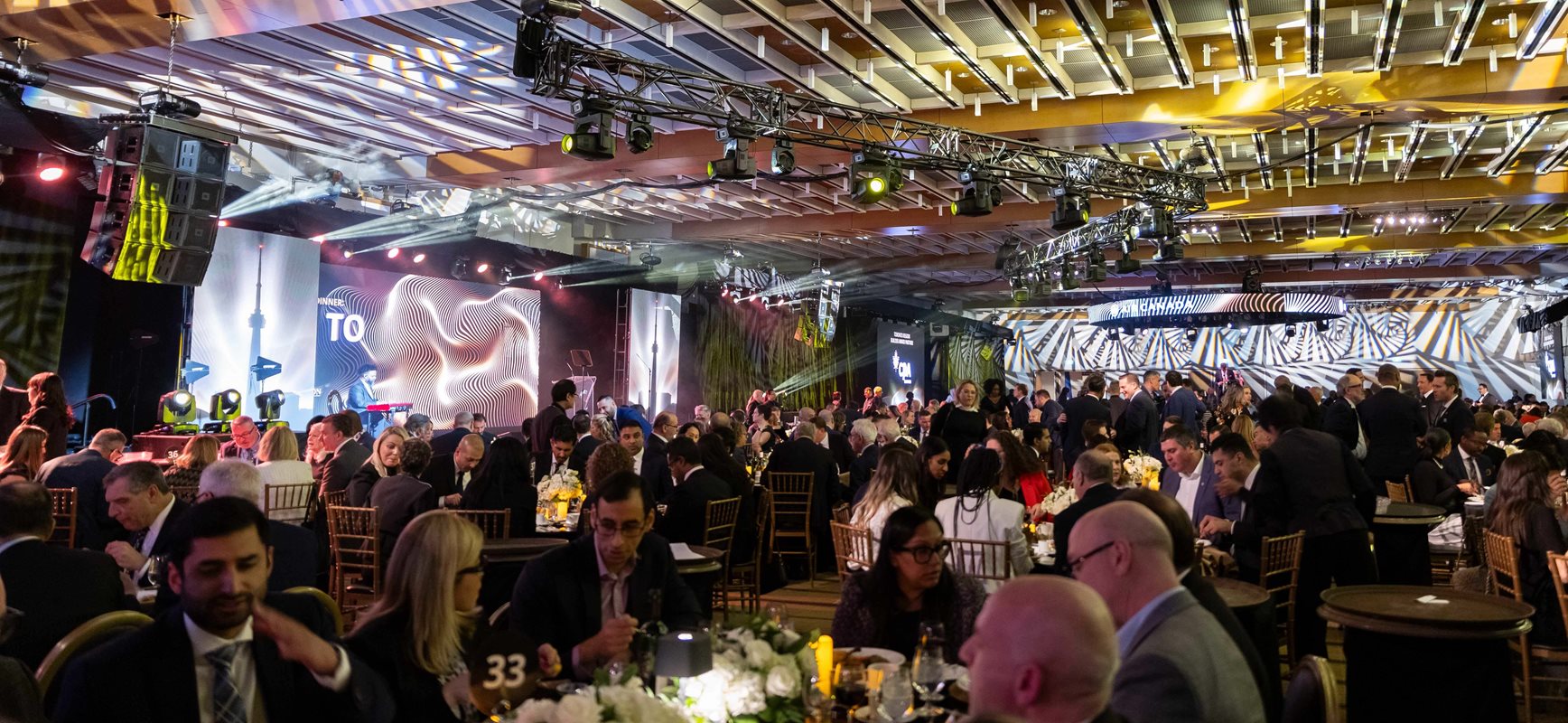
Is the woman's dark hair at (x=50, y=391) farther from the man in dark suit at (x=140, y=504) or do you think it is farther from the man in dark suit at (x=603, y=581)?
the man in dark suit at (x=603, y=581)

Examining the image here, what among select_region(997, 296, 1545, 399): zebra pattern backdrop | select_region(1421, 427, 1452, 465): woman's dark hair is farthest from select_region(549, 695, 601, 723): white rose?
select_region(997, 296, 1545, 399): zebra pattern backdrop

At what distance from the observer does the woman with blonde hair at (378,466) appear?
20.8 feet

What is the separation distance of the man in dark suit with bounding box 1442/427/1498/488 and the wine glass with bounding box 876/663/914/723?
670cm

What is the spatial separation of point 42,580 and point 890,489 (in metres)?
3.49

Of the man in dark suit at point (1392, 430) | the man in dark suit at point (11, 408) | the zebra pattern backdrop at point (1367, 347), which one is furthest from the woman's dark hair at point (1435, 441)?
the zebra pattern backdrop at point (1367, 347)

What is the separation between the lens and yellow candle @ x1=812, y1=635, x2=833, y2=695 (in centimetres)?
267

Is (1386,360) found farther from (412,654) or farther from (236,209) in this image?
(412,654)

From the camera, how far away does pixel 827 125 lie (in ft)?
29.3

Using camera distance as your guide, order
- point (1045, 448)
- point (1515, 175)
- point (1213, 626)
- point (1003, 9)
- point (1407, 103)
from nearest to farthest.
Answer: point (1213, 626)
point (1003, 9)
point (1407, 103)
point (1045, 448)
point (1515, 175)

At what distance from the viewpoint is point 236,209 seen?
11.3 meters

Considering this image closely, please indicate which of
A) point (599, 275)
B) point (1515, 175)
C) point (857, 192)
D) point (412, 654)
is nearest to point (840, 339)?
point (599, 275)

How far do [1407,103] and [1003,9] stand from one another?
3.54 m

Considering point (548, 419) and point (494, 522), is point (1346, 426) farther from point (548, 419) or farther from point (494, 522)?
point (494, 522)

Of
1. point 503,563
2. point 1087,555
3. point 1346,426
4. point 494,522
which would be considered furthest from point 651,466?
point 1087,555
